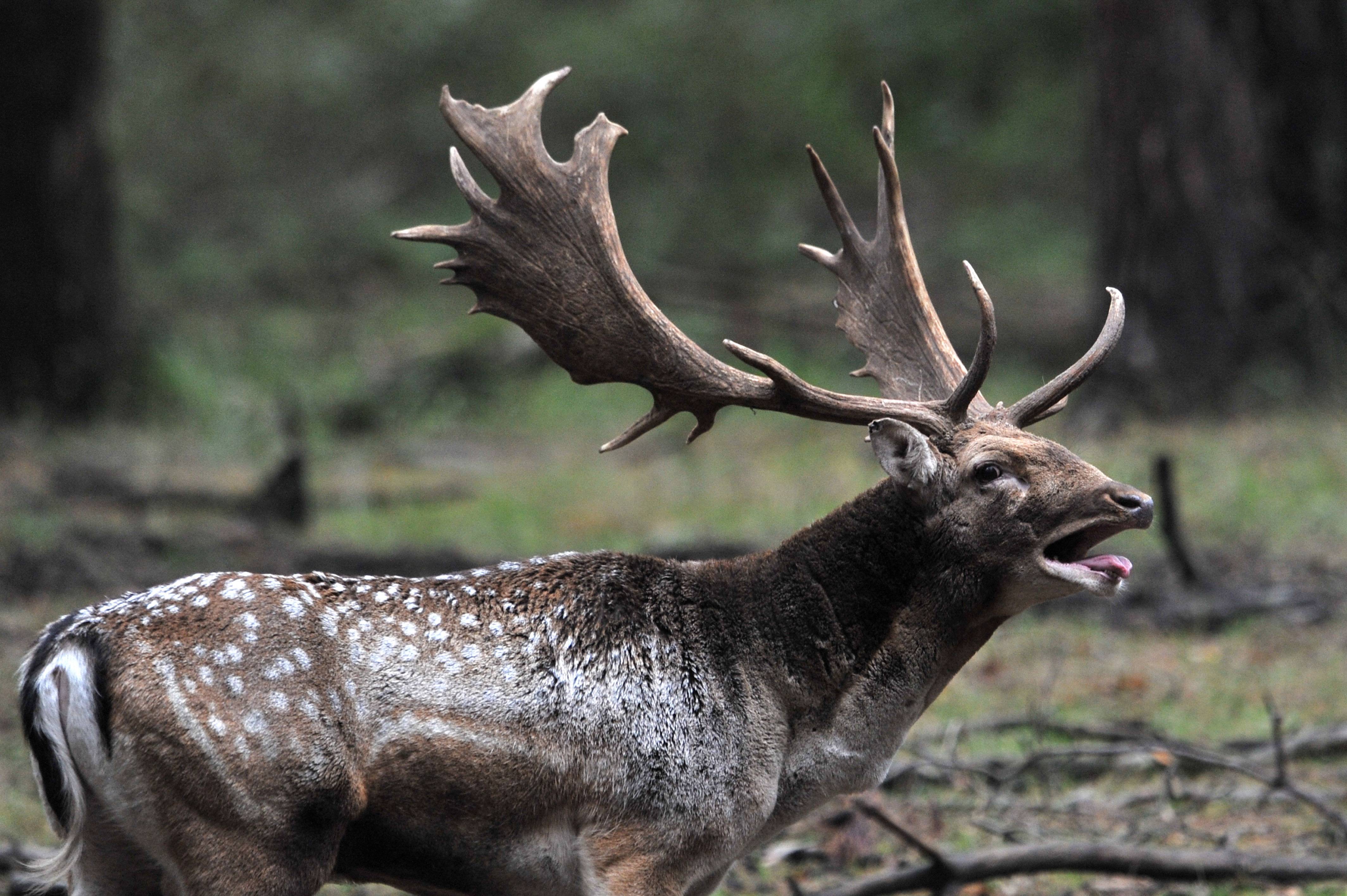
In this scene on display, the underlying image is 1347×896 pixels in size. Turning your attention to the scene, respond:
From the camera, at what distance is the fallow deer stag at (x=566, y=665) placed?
350cm

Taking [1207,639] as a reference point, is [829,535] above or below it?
above

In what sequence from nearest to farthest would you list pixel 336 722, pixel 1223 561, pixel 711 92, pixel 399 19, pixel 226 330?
pixel 336 722
pixel 1223 561
pixel 226 330
pixel 711 92
pixel 399 19

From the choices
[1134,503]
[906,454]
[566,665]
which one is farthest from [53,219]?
[1134,503]

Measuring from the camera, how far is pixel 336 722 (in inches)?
142

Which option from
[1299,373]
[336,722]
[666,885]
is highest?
[336,722]

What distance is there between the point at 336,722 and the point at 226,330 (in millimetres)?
14519

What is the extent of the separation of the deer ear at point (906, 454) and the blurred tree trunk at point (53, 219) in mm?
9502

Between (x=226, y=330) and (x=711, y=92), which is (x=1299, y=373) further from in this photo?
(x=226, y=330)

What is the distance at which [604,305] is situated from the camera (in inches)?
182

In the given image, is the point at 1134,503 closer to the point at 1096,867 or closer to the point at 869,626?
the point at 869,626

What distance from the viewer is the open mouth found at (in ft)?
13.1

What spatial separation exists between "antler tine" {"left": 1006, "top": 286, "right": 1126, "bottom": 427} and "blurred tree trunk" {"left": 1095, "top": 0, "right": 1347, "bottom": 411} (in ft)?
25.3

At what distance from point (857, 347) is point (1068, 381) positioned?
2.73 ft

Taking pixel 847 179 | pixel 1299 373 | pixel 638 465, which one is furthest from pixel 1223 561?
pixel 847 179
